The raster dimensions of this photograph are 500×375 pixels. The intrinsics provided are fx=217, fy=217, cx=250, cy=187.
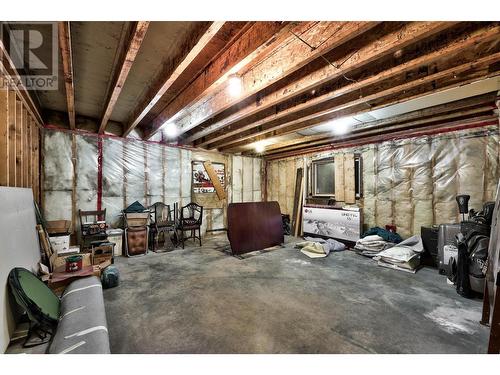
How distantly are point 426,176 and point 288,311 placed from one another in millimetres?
3893

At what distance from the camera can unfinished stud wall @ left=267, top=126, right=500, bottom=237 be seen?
3.66 metres

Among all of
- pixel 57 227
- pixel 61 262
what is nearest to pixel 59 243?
pixel 57 227

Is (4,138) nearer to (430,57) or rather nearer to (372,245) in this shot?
(430,57)

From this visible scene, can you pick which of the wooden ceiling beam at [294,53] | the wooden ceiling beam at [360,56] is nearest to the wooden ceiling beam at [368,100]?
the wooden ceiling beam at [360,56]

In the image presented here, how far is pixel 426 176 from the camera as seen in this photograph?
421 centimetres

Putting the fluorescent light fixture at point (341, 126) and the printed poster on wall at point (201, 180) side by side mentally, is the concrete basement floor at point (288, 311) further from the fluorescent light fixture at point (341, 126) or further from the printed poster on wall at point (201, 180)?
the printed poster on wall at point (201, 180)

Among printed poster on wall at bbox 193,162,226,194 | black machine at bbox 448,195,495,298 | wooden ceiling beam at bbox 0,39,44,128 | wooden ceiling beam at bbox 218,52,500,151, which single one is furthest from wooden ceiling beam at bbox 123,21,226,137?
black machine at bbox 448,195,495,298

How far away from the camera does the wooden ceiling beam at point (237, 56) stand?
64.7 inches

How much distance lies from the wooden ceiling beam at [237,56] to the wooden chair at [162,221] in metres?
2.76

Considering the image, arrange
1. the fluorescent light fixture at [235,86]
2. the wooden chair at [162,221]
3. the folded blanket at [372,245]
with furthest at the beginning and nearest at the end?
the wooden chair at [162,221], the folded blanket at [372,245], the fluorescent light fixture at [235,86]

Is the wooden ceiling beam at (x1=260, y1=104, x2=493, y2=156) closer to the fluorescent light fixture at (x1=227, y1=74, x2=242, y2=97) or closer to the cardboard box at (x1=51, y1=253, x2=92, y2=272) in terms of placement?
the fluorescent light fixture at (x1=227, y1=74, x2=242, y2=97)
